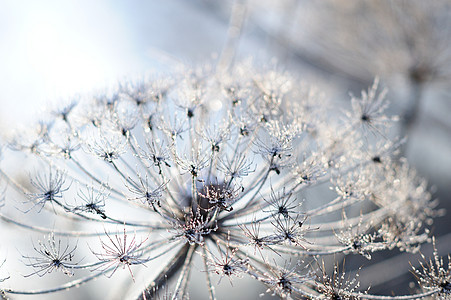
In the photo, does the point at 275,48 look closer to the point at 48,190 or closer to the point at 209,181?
the point at 209,181

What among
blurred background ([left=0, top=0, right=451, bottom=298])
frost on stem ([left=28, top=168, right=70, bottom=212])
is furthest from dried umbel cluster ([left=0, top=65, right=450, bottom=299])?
blurred background ([left=0, top=0, right=451, bottom=298])

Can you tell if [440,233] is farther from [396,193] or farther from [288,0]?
[288,0]

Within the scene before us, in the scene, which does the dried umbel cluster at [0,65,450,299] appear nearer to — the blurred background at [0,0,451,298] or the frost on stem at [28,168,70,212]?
the frost on stem at [28,168,70,212]

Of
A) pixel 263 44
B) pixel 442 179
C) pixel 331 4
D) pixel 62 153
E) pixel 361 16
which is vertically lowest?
pixel 62 153

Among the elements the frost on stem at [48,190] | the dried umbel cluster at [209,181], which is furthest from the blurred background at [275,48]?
the frost on stem at [48,190]

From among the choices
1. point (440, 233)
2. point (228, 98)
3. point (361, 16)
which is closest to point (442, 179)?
point (440, 233)

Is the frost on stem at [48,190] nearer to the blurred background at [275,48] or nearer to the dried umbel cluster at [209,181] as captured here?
the dried umbel cluster at [209,181]

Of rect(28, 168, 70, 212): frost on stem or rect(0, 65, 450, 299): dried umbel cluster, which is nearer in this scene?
rect(0, 65, 450, 299): dried umbel cluster
